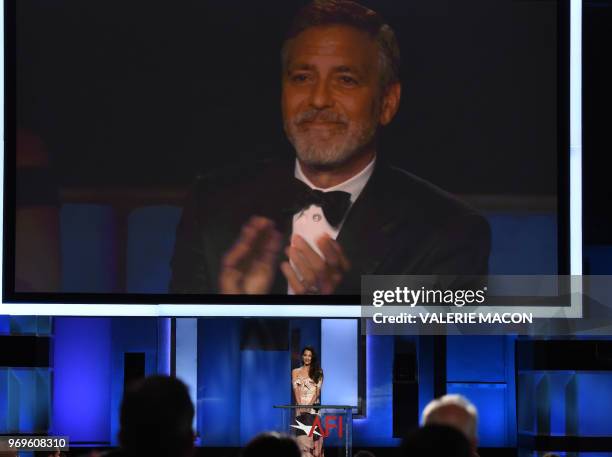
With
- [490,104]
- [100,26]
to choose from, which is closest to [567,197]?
[490,104]

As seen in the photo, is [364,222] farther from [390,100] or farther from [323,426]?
[323,426]

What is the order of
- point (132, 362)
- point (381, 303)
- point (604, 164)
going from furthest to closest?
1. point (132, 362)
2. point (604, 164)
3. point (381, 303)

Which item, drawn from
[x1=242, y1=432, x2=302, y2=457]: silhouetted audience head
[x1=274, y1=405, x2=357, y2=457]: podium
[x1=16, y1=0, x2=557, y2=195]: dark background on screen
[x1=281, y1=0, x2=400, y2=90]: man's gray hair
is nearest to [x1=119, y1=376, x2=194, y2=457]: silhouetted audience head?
[x1=242, y1=432, x2=302, y2=457]: silhouetted audience head

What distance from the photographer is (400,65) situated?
7.59 m

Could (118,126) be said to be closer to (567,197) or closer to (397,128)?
(397,128)

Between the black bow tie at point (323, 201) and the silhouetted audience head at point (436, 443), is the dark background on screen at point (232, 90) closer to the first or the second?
the black bow tie at point (323, 201)

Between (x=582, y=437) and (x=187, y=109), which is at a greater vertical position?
(x=187, y=109)

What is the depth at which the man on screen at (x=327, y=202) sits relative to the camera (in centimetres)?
751

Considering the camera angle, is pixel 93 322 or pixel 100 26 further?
pixel 93 322

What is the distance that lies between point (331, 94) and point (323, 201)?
705mm

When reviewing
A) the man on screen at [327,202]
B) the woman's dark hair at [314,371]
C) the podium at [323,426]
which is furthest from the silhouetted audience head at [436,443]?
the woman's dark hair at [314,371]

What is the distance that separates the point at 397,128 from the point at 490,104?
25.8 inches

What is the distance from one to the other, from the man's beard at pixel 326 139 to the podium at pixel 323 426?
193 cm

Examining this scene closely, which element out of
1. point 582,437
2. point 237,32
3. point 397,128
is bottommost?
point 582,437
